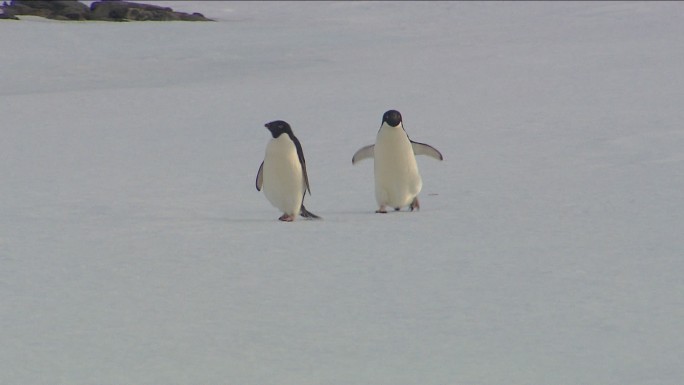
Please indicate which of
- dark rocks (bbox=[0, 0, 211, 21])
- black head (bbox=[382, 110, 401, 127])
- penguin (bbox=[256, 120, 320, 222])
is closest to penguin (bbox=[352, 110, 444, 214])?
black head (bbox=[382, 110, 401, 127])

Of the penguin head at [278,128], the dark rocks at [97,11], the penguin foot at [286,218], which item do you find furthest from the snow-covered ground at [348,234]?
the dark rocks at [97,11]

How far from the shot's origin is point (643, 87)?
1115cm

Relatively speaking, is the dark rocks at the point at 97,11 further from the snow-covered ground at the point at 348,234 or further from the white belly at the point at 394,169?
the white belly at the point at 394,169

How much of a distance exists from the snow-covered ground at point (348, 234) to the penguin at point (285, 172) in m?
0.18

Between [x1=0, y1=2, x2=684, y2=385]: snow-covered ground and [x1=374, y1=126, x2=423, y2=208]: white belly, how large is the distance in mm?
188

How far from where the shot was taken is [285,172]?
5879 millimetres

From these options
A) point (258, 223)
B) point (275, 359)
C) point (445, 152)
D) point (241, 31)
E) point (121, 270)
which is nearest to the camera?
point (275, 359)

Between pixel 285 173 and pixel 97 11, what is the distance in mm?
16693

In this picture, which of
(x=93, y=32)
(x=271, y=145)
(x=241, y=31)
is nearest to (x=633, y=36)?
(x=241, y=31)

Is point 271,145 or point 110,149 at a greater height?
point 271,145

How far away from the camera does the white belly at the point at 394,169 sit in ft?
19.7

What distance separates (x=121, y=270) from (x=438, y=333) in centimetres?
149

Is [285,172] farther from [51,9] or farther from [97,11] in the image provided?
[51,9]

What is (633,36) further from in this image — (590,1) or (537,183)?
(537,183)
